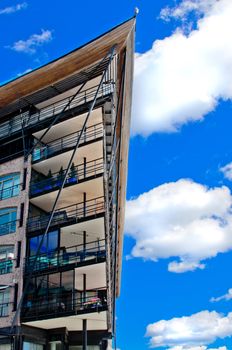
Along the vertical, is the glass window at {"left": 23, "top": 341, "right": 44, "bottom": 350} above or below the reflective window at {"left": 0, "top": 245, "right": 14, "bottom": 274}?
below

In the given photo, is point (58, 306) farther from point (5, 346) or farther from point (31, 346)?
point (5, 346)

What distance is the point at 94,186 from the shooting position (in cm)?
3184

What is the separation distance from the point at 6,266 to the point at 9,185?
6.53m

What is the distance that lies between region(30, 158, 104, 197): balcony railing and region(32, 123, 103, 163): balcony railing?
1631 millimetres

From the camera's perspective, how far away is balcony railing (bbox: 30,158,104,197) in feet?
104

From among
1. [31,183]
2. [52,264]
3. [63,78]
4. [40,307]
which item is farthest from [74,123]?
[40,307]

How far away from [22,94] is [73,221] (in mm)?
11439

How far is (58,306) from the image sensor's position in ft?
88.9

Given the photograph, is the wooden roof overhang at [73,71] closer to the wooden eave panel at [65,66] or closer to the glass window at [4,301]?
the wooden eave panel at [65,66]

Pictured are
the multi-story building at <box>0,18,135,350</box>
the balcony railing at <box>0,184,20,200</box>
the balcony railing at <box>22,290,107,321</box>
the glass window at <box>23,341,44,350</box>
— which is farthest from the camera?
the balcony railing at <box>0,184,20,200</box>

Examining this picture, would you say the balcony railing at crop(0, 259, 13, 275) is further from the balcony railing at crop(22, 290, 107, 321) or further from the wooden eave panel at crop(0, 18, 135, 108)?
the wooden eave panel at crop(0, 18, 135, 108)

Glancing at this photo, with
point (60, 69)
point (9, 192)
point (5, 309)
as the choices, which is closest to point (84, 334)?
point (5, 309)

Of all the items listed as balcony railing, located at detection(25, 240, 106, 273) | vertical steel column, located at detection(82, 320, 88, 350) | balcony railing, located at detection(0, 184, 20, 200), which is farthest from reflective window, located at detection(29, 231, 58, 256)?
vertical steel column, located at detection(82, 320, 88, 350)

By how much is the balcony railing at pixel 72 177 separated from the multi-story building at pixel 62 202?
0.08 metres
